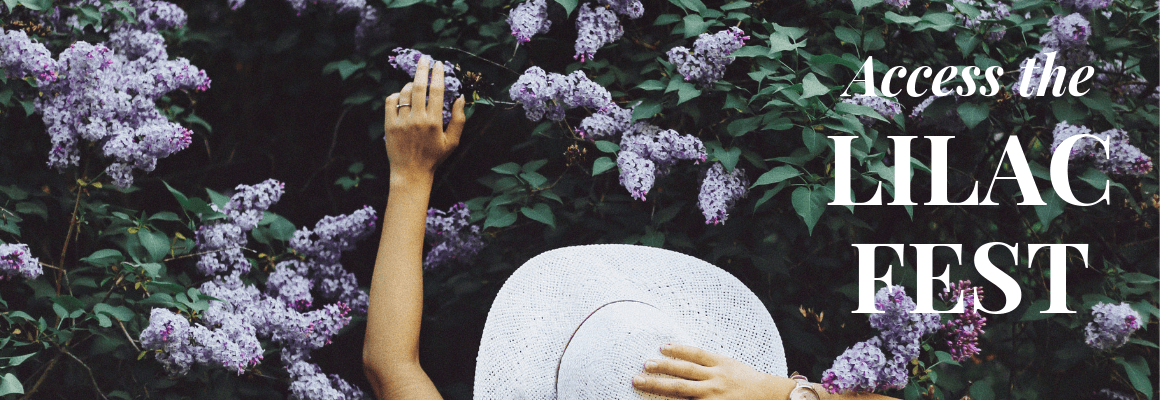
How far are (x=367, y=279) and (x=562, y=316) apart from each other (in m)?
1.24

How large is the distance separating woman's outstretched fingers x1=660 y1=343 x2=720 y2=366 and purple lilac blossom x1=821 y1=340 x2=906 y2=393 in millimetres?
349

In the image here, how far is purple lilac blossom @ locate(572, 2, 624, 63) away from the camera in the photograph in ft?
7.23

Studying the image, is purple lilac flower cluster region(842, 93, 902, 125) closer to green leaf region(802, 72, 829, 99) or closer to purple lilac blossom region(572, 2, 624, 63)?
green leaf region(802, 72, 829, 99)

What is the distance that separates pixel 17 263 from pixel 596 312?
1.55m

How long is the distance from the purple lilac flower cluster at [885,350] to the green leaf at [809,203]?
261 mm

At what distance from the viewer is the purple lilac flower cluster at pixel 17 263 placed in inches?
81.0

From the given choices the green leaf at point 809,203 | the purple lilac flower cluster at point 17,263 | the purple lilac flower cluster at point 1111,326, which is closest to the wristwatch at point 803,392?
the green leaf at point 809,203

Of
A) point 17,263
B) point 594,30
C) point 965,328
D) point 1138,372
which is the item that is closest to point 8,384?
point 17,263

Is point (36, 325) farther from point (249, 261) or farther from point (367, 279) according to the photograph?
point (367, 279)

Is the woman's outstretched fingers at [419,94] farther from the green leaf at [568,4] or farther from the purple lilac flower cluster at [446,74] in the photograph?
the green leaf at [568,4]

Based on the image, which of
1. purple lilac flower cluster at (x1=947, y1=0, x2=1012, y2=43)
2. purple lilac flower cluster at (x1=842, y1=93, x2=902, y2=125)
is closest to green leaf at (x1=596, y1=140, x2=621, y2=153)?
purple lilac flower cluster at (x1=842, y1=93, x2=902, y2=125)

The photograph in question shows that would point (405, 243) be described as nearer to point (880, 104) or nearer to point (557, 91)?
point (557, 91)

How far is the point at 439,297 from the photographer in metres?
2.59

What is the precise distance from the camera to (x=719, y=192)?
80.1 inches
